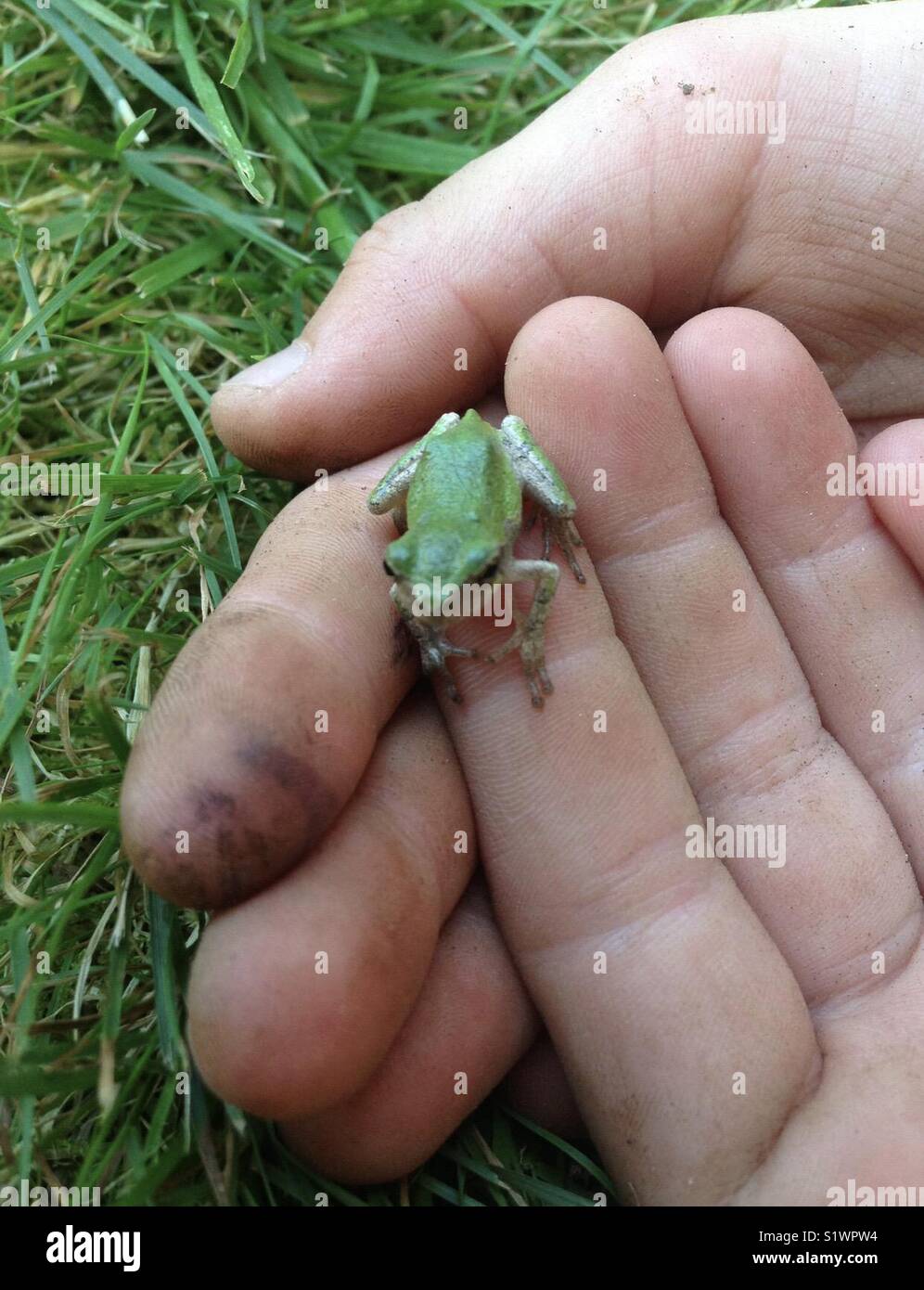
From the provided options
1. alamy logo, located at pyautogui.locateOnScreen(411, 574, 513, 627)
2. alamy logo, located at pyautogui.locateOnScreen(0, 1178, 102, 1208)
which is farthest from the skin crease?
alamy logo, located at pyautogui.locateOnScreen(0, 1178, 102, 1208)

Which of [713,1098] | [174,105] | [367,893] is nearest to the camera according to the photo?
[367,893]

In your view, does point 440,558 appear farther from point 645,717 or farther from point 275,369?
point 275,369

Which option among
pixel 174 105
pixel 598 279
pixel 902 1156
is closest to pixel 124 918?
pixel 902 1156

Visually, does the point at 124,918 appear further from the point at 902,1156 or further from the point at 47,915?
the point at 902,1156

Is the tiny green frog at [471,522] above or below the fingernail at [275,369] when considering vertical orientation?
below

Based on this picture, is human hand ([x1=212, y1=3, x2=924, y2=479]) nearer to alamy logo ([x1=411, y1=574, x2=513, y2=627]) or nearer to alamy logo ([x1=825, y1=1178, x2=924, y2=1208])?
alamy logo ([x1=411, y1=574, x2=513, y2=627])

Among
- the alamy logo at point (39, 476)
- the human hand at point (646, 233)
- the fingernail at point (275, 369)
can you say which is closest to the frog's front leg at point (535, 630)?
the human hand at point (646, 233)

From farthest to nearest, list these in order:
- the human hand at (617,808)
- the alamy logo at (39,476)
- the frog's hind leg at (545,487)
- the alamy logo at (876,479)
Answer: the alamy logo at (39,476)
the alamy logo at (876,479)
the frog's hind leg at (545,487)
the human hand at (617,808)
